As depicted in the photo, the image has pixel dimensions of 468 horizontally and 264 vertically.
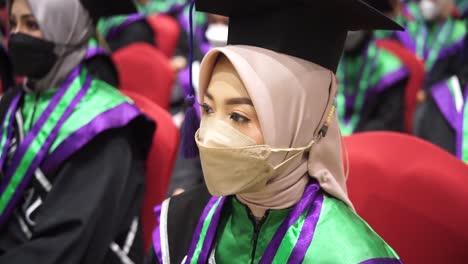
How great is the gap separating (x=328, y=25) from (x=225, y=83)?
290 mm

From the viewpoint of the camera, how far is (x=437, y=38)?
225 inches

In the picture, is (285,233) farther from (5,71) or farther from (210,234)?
(5,71)

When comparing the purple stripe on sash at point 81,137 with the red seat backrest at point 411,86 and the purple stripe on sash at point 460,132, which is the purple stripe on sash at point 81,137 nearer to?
the purple stripe on sash at point 460,132

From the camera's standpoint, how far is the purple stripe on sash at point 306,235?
4.78 ft

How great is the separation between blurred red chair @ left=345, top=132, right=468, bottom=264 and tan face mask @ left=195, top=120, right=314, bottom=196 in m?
0.47

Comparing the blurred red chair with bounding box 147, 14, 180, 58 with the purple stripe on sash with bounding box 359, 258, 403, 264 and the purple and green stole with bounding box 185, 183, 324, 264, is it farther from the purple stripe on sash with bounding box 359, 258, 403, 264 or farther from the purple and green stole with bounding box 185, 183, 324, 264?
the purple stripe on sash with bounding box 359, 258, 403, 264

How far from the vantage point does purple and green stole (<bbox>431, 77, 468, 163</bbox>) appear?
2.19m

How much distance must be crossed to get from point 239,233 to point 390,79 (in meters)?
2.17

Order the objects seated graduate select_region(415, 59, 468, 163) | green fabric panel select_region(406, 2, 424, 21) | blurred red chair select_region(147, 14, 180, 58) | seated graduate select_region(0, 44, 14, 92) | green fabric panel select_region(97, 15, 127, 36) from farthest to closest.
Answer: green fabric panel select_region(406, 2, 424, 21), blurred red chair select_region(147, 14, 180, 58), green fabric panel select_region(97, 15, 127, 36), seated graduate select_region(0, 44, 14, 92), seated graduate select_region(415, 59, 468, 163)

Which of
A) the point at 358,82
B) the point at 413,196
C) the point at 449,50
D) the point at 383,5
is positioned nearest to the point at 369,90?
the point at 358,82

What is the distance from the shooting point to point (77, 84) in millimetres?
2264

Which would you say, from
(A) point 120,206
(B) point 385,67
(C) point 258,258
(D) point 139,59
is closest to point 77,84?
(A) point 120,206

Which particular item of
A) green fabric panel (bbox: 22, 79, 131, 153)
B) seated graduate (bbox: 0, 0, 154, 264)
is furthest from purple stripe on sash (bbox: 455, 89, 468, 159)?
green fabric panel (bbox: 22, 79, 131, 153)

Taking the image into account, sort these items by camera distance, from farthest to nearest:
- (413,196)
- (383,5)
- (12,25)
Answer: (383,5), (12,25), (413,196)
